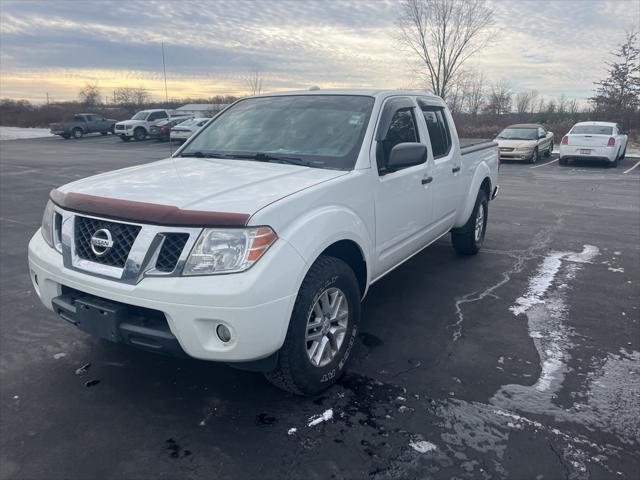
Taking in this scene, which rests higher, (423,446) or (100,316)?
(100,316)

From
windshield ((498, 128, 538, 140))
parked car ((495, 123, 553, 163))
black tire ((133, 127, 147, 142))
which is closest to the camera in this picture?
parked car ((495, 123, 553, 163))

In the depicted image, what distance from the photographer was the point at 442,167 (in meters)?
5.02

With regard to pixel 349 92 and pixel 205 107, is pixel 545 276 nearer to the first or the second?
pixel 349 92

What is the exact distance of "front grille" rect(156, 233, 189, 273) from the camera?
2.69 metres

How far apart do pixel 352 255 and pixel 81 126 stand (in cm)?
3647

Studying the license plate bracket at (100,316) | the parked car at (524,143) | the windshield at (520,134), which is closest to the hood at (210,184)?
the license plate bracket at (100,316)

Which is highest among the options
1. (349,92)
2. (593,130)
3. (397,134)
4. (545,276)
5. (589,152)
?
(349,92)

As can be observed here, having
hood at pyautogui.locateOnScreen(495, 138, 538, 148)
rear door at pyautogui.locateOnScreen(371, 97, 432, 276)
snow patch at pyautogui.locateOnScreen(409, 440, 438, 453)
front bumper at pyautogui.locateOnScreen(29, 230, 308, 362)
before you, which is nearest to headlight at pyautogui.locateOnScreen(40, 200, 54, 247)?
front bumper at pyautogui.locateOnScreen(29, 230, 308, 362)

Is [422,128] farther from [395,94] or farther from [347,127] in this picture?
[347,127]

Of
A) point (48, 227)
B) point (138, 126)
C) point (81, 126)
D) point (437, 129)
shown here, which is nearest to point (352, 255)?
point (48, 227)

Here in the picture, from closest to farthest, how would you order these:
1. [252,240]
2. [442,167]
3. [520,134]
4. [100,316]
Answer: [252,240], [100,316], [442,167], [520,134]

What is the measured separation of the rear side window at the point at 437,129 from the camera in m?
5.00

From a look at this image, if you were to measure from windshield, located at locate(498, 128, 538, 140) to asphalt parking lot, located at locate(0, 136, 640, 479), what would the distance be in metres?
16.0

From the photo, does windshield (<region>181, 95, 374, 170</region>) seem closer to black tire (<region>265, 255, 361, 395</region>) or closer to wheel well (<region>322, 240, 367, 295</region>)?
wheel well (<region>322, 240, 367, 295</region>)
